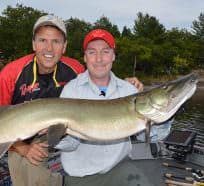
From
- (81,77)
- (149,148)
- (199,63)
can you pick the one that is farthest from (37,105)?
(199,63)

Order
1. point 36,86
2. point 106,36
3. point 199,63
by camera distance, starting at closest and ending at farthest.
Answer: point 106,36 < point 36,86 < point 199,63

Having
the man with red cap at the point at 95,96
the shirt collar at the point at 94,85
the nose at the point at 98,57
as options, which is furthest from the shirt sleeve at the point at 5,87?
the nose at the point at 98,57

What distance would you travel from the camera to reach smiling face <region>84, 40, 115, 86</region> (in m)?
4.46

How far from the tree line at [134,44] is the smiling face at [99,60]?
4549 centimetres

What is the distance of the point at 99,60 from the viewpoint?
14.6 feet

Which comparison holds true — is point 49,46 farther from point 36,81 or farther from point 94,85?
point 94,85

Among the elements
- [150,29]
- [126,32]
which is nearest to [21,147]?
[150,29]

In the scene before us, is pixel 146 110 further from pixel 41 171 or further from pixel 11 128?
pixel 41 171

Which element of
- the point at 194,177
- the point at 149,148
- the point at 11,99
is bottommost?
the point at 194,177

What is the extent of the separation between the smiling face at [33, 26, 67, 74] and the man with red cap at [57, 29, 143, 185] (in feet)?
1.49

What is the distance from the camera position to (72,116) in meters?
3.98

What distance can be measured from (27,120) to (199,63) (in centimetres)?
8653

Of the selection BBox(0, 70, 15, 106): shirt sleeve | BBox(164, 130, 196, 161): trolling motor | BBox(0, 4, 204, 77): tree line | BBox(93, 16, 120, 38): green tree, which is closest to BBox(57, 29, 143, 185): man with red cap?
BBox(0, 70, 15, 106): shirt sleeve

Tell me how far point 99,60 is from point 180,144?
4735 millimetres
